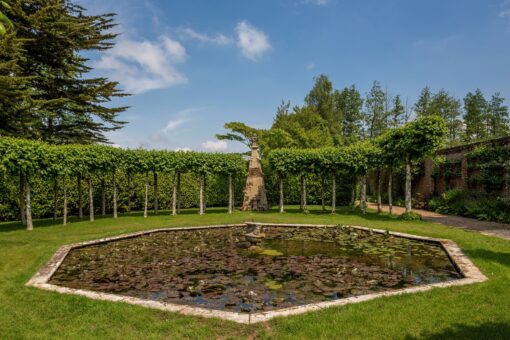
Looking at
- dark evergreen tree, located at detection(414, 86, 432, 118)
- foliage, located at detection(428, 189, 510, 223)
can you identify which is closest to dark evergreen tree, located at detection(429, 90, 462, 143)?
dark evergreen tree, located at detection(414, 86, 432, 118)

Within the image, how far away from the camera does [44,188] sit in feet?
55.9

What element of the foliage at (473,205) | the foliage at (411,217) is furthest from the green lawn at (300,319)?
the foliage at (473,205)

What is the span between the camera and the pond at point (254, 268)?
5.56 meters

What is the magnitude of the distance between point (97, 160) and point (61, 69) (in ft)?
30.7

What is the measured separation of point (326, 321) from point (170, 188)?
59.1 feet

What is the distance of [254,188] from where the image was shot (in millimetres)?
19203

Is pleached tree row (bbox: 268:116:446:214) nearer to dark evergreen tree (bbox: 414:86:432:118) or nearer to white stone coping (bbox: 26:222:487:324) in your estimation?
white stone coping (bbox: 26:222:487:324)

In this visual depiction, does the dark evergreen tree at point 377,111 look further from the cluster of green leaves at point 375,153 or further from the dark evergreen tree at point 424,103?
the cluster of green leaves at point 375,153

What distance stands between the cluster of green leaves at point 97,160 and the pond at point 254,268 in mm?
5238

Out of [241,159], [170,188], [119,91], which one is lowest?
[170,188]

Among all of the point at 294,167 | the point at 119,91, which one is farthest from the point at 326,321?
the point at 119,91

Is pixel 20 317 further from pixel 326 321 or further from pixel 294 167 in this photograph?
pixel 294 167

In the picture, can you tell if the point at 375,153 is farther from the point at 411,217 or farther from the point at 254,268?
the point at 254,268

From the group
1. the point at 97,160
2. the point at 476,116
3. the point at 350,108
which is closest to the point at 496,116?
the point at 476,116
